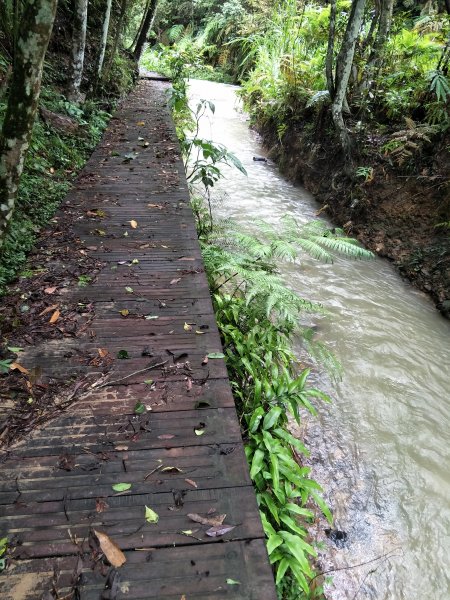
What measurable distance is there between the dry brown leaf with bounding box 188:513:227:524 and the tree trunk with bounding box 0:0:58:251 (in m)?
2.54

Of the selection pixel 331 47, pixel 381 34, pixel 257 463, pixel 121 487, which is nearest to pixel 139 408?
pixel 121 487

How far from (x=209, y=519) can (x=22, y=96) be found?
310cm

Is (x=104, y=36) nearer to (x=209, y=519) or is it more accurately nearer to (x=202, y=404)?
(x=202, y=404)

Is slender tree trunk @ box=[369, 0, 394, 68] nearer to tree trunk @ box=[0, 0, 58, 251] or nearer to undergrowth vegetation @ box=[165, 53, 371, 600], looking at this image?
undergrowth vegetation @ box=[165, 53, 371, 600]

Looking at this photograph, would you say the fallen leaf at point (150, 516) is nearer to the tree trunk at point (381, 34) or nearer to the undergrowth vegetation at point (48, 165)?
the undergrowth vegetation at point (48, 165)

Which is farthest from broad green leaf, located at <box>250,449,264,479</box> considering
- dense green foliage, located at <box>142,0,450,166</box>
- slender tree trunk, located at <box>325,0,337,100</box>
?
slender tree trunk, located at <box>325,0,337,100</box>

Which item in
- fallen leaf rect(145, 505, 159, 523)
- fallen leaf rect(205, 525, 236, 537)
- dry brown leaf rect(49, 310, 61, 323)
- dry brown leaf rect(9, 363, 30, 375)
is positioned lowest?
dry brown leaf rect(9, 363, 30, 375)

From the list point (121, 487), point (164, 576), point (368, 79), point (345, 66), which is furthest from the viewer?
point (368, 79)

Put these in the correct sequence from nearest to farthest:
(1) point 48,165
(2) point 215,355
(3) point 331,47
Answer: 1. (2) point 215,355
2. (1) point 48,165
3. (3) point 331,47

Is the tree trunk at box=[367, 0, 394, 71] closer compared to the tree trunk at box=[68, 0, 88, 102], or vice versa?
the tree trunk at box=[68, 0, 88, 102]

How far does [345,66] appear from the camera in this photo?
6875 millimetres

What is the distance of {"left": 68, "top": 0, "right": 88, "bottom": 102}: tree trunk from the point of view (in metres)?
6.91

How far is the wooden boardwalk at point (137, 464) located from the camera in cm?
161

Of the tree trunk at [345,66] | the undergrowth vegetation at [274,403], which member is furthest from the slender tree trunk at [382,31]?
the undergrowth vegetation at [274,403]
